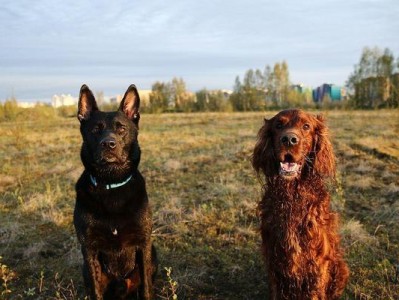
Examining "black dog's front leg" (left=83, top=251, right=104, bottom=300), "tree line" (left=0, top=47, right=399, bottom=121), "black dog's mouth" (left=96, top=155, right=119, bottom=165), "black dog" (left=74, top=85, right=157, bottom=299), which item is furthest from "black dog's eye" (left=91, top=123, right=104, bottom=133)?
"tree line" (left=0, top=47, right=399, bottom=121)

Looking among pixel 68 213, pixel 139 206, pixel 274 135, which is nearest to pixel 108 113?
pixel 139 206

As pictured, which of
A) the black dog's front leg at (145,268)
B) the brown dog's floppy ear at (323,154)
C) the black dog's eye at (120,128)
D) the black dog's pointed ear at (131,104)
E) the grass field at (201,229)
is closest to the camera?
the brown dog's floppy ear at (323,154)

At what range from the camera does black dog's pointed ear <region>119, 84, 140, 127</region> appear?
13.5 ft

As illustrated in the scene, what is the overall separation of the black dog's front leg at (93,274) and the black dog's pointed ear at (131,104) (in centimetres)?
134

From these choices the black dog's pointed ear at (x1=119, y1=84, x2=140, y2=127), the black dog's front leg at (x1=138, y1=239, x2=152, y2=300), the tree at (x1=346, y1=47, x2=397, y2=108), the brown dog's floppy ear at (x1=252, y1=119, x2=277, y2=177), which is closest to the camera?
the brown dog's floppy ear at (x1=252, y1=119, x2=277, y2=177)

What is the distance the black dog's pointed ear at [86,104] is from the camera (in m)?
3.94

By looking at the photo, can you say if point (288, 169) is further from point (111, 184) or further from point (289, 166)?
point (111, 184)

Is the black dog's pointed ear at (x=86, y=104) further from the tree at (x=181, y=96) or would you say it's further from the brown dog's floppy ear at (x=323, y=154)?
the tree at (x=181, y=96)

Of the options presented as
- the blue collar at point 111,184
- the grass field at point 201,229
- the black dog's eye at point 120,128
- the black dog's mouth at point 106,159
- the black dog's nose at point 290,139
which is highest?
the black dog's eye at point 120,128

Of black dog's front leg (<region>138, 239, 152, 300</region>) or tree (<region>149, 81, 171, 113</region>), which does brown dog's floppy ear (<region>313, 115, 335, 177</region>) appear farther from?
tree (<region>149, 81, 171, 113</region>)

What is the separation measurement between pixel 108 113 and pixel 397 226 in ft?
13.0

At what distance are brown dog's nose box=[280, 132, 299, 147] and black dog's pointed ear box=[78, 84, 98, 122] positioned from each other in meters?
1.88

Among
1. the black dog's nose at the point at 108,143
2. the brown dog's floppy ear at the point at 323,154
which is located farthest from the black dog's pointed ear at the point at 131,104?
the brown dog's floppy ear at the point at 323,154

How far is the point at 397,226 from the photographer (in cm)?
541
